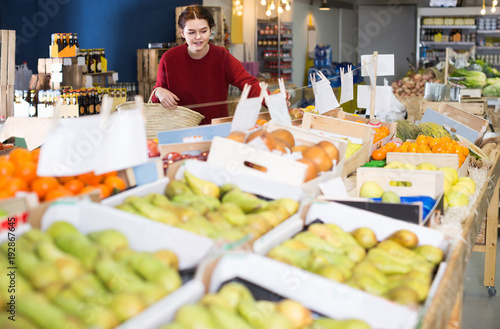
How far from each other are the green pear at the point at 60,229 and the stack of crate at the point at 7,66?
10.8 ft

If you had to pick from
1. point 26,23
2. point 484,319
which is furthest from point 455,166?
point 26,23

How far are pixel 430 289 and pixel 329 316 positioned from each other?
1.01 feet

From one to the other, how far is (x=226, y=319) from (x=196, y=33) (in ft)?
8.56

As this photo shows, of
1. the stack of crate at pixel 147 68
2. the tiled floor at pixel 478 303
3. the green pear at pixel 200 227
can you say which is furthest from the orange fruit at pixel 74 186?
the stack of crate at pixel 147 68

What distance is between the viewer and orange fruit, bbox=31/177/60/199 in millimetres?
1688

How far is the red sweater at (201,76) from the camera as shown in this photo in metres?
3.76

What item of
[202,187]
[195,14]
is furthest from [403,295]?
[195,14]

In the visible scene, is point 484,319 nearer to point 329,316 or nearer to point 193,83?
point 193,83

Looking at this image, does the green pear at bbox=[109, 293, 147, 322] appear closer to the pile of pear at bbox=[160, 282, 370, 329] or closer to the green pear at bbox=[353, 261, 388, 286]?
the pile of pear at bbox=[160, 282, 370, 329]

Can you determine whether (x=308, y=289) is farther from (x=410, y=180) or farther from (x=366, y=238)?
(x=410, y=180)

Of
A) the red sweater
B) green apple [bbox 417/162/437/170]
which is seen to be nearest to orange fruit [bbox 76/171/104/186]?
green apple [bbox 417/162/437/170]

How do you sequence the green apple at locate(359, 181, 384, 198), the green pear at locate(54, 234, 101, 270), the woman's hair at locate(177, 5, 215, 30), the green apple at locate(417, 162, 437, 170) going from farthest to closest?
the woman's hair at locate(177, 5, 215, 30), the green apple at locate(417, 162, 437, 170), the green apple at locate(359, 181, 384, 198), the green pear at locate(54, 234, 101, 270)

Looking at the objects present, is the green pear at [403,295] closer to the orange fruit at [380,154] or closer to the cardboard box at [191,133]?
the cardboard box at [191,133]

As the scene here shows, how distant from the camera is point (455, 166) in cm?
278
